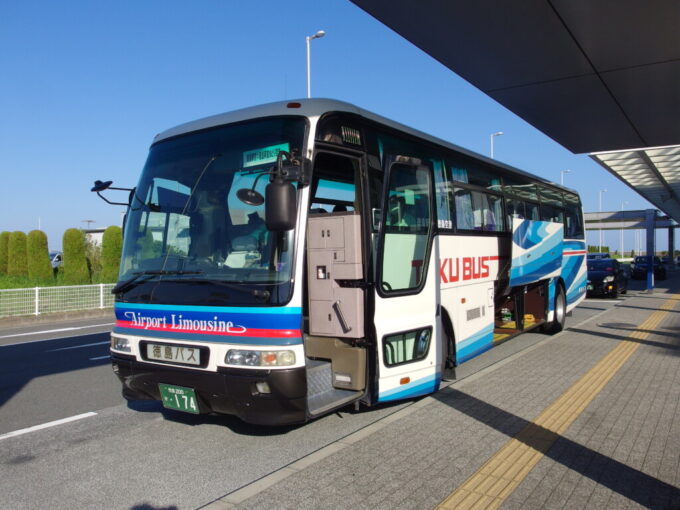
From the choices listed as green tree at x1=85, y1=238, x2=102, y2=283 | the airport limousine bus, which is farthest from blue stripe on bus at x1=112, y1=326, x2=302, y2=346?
green tree at x1=85, y1=238, x2=102, y2=283

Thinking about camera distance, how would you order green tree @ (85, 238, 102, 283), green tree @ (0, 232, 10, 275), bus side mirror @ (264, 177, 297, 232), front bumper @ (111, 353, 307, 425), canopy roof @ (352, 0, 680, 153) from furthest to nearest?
green tree @ (0, 232, 10, 275), green tree @ (85, 238, 102, 283), canopy roof @ (352, 0, 680, 153), front bumper @ (111, 353, 307, 425), bus side mirror @ (264, 177, 297, 232)

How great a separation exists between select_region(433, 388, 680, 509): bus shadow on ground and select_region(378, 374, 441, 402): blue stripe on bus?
1.01ft

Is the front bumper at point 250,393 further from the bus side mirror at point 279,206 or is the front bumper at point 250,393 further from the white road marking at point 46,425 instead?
the white road marking at point 46,425

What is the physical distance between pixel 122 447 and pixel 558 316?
32.2 ft

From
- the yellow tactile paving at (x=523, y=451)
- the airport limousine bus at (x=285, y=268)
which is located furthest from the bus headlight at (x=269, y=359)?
the yellow tactile paving at (x=523, y=451)

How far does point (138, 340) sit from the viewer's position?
5.53 meters

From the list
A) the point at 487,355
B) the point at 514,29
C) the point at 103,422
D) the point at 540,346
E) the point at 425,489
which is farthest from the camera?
the point at 540,346

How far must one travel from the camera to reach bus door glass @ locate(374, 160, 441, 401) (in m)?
5.84

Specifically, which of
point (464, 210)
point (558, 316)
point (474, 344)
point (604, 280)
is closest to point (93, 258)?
point (604, 280)

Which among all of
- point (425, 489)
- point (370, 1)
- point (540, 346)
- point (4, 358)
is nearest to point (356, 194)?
point (370, 1)

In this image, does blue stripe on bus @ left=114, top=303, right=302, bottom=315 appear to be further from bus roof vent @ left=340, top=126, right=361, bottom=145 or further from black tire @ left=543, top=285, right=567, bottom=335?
black tire @ left=543, top=285, right=567, bottom=335

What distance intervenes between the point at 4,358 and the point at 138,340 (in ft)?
22.9

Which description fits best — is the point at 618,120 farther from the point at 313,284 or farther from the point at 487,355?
the point at 313,284

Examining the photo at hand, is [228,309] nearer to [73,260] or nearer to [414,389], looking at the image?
[414,389]
